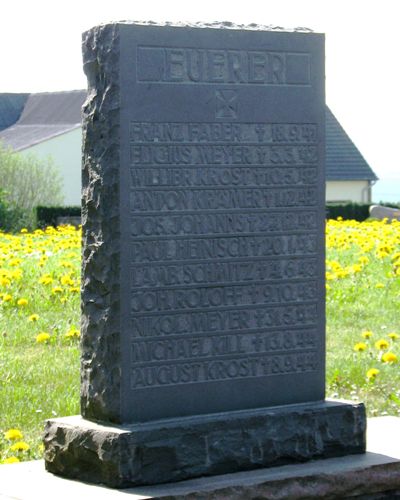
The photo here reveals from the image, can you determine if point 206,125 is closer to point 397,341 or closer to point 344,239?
point 397,341

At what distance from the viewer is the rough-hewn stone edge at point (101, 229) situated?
4.65 m

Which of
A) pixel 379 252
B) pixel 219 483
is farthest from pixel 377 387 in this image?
pixel 379 252

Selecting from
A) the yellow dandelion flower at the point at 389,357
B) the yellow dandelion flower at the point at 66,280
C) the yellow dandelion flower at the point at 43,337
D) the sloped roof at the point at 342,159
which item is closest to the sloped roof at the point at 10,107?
the sloped roof at the point at 342,159

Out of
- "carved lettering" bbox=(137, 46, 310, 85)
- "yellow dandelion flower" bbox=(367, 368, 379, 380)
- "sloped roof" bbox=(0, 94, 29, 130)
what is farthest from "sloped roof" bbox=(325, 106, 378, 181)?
→ "carved lettering" bbox=(137, 46, 310, 85)

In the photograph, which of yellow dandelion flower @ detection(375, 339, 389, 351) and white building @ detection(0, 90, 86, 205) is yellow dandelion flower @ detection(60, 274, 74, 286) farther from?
white building @ detection(0, 90, 86, 205)

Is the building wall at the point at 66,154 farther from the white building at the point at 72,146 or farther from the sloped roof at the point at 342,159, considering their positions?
the sloped roof at the point at 342,159

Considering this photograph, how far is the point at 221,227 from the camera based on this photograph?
16.0 feet

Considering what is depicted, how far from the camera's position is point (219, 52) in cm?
488

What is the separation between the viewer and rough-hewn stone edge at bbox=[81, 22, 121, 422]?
15.3 feet

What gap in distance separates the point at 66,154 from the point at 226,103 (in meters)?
40.6

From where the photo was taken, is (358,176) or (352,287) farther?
(358,176)

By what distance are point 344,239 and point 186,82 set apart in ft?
27.7

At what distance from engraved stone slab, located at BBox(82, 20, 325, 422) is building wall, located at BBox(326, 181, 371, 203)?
4045cm

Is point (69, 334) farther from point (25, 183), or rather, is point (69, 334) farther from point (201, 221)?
Result: point (25, 183)
